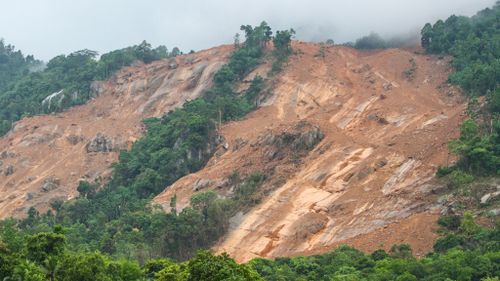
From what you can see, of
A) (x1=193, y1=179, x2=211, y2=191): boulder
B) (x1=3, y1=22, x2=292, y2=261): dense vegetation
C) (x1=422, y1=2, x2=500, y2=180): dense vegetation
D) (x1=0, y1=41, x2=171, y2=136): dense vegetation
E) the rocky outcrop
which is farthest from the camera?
(x1=0, y1=41, x2=171, y2=136): dense vegetation

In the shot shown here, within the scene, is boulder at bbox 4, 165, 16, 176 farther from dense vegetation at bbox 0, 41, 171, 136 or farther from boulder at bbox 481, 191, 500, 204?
boulder at bbox 481, 191, 500, 204

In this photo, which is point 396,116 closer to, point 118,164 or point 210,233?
point 210,233

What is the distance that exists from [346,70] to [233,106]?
46.1 ft

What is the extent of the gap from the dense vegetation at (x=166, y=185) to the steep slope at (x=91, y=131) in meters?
3.34

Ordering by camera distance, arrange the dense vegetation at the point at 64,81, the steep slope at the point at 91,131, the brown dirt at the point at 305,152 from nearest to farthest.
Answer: the brown dirt at the point at 305,152 → the steep slope at the point at 91,131 → the dense vegetation at the point at 64,81

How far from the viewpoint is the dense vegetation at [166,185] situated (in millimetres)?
50531

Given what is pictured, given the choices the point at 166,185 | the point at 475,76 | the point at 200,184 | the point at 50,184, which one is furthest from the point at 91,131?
the point at 475,76

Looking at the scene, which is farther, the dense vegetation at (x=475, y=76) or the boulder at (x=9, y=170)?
the boulder at (x=9, y=170)

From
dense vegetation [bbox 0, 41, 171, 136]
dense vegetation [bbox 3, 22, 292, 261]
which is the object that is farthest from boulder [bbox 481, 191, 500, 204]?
dense vegetation [bbox 0, 41, 171, 136]

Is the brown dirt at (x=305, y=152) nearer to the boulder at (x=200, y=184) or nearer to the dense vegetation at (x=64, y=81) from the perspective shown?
the boulder at (x=200, y=184)

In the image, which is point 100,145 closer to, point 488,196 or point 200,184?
point 200,184

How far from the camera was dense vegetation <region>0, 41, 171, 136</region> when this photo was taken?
86.8m

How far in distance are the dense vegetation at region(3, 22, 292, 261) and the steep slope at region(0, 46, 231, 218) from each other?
334cm

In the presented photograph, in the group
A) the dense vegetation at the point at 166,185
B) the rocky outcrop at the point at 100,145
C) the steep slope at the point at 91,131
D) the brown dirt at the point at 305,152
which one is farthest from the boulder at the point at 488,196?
the rocky outcrop at the point at 100,145
